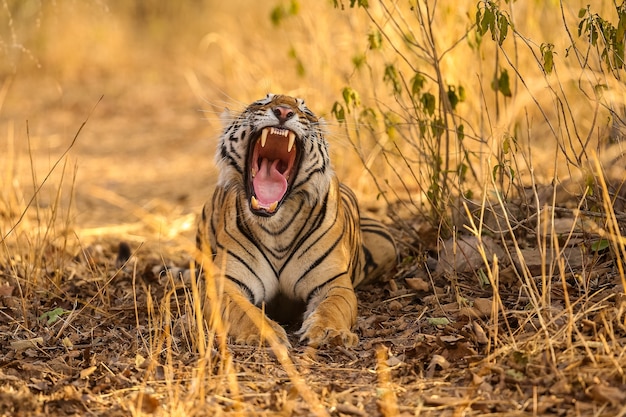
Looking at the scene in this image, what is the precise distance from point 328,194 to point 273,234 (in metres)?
0.35

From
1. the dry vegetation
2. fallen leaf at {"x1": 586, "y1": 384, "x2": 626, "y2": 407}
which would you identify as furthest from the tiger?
fallen leaf at {"x1": 586, "y1": 384, "x2": 626, "y2": 407}

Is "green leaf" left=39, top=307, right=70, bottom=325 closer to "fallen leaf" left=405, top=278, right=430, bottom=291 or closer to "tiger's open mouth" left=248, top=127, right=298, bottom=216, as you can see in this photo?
"tiger's open mouth" left=248, top=127, right=298, bottom=216

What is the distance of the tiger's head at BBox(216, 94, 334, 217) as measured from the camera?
Answer: 4.53 meters

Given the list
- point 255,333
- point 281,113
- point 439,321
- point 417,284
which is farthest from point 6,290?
point 439,321

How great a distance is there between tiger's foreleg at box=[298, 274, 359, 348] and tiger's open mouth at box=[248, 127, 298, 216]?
1.60 ft

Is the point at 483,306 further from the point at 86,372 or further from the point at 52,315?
the point at 52,315

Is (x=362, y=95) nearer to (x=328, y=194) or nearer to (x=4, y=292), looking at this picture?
(x=328, y=194)

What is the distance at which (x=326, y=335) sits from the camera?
4.12 m

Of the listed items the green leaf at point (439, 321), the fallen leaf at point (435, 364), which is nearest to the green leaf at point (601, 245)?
the green leaf at point (439, 321)

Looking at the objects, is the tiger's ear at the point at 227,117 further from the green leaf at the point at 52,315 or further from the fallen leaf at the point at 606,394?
the fallen leaf at the point at 606,394

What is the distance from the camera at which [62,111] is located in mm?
12758

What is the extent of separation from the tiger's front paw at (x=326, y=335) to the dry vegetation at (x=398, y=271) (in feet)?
0.19

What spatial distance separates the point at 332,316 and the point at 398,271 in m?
1.28

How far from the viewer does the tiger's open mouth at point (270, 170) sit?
4.52 meters
